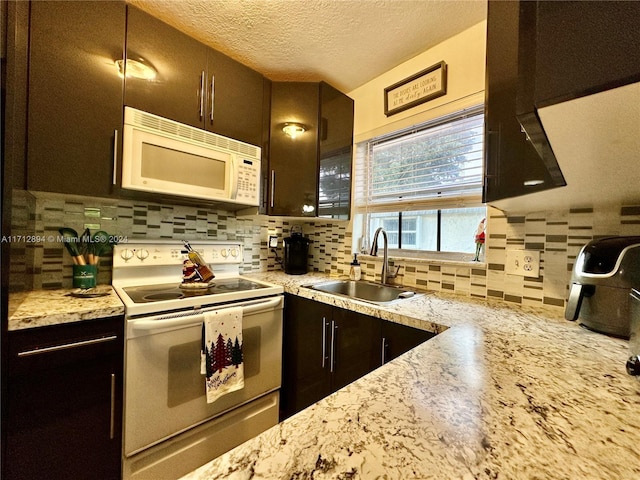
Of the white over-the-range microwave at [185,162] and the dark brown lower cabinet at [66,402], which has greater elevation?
the white over-the-range microwave at [185,162]

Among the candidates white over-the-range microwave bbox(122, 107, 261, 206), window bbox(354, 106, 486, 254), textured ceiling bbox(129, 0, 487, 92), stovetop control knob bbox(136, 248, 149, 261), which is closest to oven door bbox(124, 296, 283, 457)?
stovetop control knob bbox(136, 248, 149, 261)

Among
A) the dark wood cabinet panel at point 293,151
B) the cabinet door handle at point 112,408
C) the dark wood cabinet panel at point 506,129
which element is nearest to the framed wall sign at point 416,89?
the dark wood cabinet panel at point 293,151

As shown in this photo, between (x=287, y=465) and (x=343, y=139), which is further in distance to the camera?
(x=343, y=139)

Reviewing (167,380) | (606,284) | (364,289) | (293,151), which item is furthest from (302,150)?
(606,284)

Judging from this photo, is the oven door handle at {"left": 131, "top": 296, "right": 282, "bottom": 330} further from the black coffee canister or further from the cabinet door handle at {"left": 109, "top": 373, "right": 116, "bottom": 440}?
the black coffee canister

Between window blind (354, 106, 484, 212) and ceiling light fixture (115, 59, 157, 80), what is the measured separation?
141 centimetres

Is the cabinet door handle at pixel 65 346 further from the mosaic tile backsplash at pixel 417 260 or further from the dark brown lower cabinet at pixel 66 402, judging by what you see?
the mosaic tile backsplash at pixel 417 260

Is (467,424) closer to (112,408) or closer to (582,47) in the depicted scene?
(582,47)

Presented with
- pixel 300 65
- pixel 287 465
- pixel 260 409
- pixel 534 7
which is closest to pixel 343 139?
pixel 300 65

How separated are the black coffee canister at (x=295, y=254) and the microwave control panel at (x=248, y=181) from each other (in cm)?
50

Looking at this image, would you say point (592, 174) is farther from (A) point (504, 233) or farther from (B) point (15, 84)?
(B) point (15, 84)

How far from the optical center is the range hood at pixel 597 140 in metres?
0.35

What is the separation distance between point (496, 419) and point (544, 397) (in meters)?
0.16

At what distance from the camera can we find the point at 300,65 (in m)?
1.80
